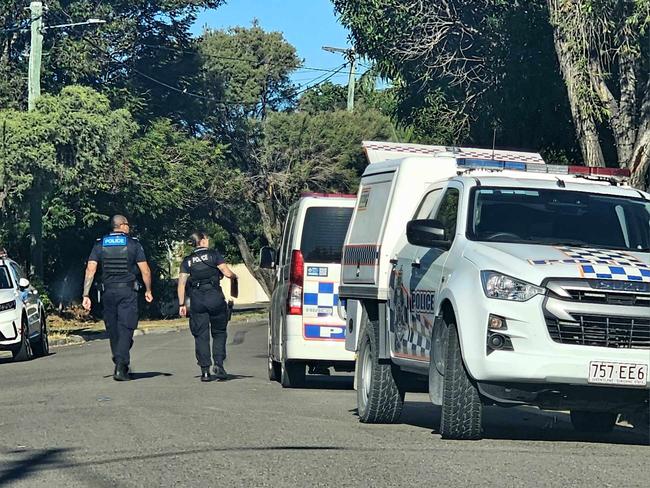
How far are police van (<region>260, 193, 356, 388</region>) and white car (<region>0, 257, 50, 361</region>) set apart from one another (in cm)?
708

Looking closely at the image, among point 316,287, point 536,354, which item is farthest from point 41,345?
point 536,354

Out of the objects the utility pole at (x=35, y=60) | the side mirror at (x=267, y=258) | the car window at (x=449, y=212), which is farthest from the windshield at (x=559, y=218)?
the utility pole at (x=35, y=60)

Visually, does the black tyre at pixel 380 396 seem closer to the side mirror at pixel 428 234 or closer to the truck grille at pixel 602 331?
the side mirror at pixel 428 234

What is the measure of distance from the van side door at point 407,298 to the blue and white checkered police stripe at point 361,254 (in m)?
0.34

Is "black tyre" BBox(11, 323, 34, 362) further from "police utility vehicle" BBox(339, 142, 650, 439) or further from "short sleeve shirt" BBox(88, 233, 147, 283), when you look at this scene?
"police utility vehicle" BBox(339, 142, 650, 439)

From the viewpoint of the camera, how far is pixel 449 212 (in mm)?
10578

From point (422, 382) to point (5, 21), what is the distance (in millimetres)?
32516

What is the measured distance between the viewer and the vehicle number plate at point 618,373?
8.91 metres

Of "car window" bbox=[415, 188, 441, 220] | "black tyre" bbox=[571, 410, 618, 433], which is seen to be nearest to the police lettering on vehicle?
"car window" bbox=[415, 188, 441, 220]

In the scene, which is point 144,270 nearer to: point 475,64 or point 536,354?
point 536,354

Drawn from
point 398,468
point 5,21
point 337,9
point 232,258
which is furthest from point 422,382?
point 232,258

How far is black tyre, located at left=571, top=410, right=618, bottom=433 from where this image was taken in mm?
11258

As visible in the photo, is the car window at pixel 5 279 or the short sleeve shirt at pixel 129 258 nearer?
the short sleeve shirt at pixel 129 258

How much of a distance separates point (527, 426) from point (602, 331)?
9.41 feet
